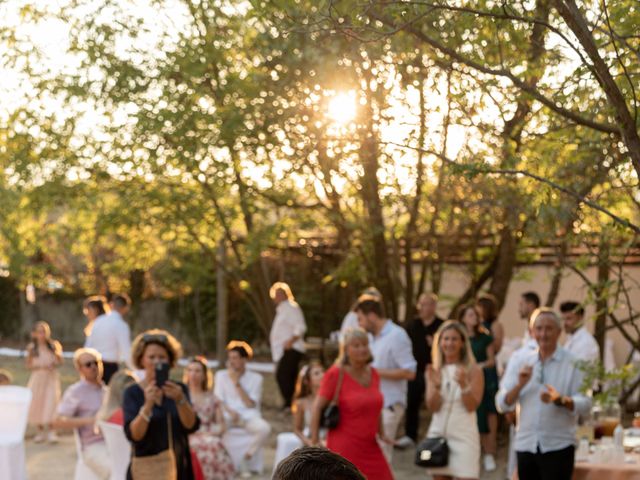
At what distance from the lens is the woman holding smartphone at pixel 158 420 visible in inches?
300

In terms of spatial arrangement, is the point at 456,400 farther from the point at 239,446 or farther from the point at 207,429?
the point at 239,446

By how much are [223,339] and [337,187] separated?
8466 millimetres

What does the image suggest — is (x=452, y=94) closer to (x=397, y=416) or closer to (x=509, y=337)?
(x=397, y=416)

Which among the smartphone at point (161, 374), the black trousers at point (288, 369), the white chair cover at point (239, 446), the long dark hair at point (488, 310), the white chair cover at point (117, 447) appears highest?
the long dark hair at point (488, 310)

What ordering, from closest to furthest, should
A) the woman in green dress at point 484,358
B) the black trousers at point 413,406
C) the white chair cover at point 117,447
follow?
the white chair cover at point 117,447, the woman in green dress at point 484,358, the black trousers at point 413,406

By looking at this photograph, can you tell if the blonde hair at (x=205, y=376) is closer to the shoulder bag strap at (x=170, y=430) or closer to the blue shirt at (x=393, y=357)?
the blue shirt at (x=393, y=357)

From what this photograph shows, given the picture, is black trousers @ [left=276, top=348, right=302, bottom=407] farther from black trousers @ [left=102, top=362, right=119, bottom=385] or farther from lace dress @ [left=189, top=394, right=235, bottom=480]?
lace dress @ [left=189, top=394, right=235, bottom=480]

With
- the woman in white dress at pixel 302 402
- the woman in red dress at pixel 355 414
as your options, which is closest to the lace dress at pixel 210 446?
the woman in white dress at pixel 302 402

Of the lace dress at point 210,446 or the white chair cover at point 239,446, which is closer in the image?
the lace dress at point 210,446

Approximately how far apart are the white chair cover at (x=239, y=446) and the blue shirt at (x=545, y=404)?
548 centimetres

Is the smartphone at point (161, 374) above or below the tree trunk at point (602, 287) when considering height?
below

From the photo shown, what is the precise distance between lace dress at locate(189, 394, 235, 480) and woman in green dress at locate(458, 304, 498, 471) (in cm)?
267

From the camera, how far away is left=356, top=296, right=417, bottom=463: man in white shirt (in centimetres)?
1174

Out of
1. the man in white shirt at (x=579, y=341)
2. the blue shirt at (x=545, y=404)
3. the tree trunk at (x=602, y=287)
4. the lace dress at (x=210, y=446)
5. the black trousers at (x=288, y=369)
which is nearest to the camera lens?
the tree trunk at (x=602, y=287)
